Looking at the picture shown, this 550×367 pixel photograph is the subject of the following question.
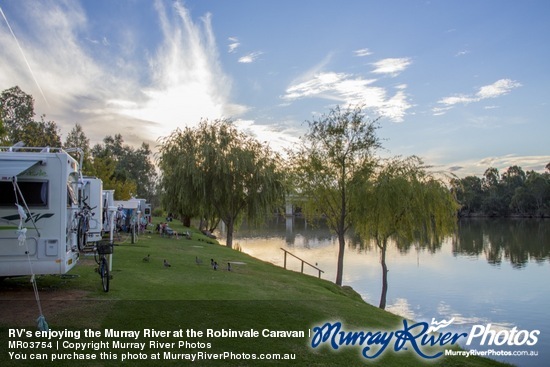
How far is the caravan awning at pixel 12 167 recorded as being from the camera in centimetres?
847

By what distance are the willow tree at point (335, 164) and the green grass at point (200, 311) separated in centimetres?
891

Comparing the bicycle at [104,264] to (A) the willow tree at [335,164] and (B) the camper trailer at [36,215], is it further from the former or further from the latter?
(A) the willow tree at [335,164]

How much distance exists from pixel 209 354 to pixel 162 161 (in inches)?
1014

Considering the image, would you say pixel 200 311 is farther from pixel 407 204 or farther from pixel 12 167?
pixel 407 204

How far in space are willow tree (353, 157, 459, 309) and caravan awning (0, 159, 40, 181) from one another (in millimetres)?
14704

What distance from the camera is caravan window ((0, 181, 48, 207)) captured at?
9.06 m

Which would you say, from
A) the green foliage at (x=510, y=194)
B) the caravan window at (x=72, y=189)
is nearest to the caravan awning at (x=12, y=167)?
the caravan window at (x=72, y=189)

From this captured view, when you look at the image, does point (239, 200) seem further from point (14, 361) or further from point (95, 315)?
point (14, 361)

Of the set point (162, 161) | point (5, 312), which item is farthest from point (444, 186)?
point (162, 161)

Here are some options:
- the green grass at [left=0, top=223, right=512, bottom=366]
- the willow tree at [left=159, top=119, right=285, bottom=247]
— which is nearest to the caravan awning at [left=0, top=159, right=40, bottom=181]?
the green grass at [left=0, top=223, right=512, bottom=366]

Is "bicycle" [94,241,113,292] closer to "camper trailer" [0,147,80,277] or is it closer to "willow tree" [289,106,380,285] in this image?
"camper trailer" [0,147,80,277]

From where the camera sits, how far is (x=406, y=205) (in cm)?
1934

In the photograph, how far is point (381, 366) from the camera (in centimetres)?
762

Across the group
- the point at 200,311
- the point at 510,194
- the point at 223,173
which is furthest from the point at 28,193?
the point at 510,194
